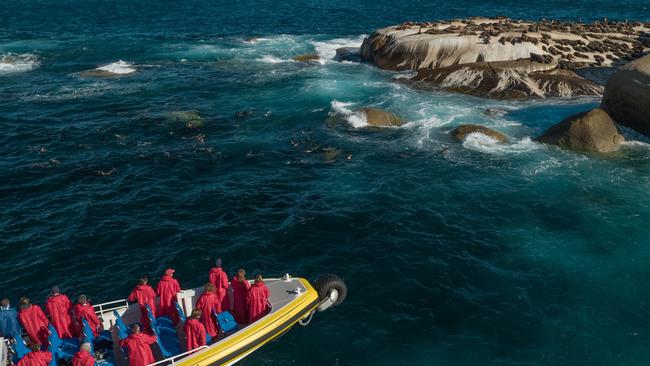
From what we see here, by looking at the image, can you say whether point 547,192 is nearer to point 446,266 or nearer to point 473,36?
point 446,266

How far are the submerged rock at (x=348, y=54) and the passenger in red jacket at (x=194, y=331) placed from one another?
5050cm

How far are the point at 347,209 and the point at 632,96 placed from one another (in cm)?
2499

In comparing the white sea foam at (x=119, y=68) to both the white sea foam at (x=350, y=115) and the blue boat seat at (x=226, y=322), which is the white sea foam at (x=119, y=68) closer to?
the white sea foam at (x=350, y=115)

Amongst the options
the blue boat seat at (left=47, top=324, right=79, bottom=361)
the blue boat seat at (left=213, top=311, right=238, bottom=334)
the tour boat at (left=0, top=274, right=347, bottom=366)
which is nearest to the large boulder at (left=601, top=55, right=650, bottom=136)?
the tour boat at (left=0, top=274, right=347, bottom=366)

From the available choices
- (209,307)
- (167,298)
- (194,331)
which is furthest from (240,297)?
(167,298)

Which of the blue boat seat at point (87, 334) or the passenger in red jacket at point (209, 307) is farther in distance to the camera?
the passenger in red jacket at point (209, 307)

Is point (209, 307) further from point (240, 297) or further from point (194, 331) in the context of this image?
point (240, 297)

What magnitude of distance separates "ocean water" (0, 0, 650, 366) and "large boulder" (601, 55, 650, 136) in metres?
2.06

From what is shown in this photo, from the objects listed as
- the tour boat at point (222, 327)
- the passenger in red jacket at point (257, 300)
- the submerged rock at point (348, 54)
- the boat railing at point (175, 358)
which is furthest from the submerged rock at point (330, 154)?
the submerged rock at point (348, 54)

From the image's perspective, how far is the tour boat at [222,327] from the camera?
20188 millimetres

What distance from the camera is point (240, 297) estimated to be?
22141 mm

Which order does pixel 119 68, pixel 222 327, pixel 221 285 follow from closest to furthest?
pixel 222 327 < pixel 221 285 < pixel 119 68

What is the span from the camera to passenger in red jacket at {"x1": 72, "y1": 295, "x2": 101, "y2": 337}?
20656mm

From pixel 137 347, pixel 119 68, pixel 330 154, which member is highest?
pixel 119 68
